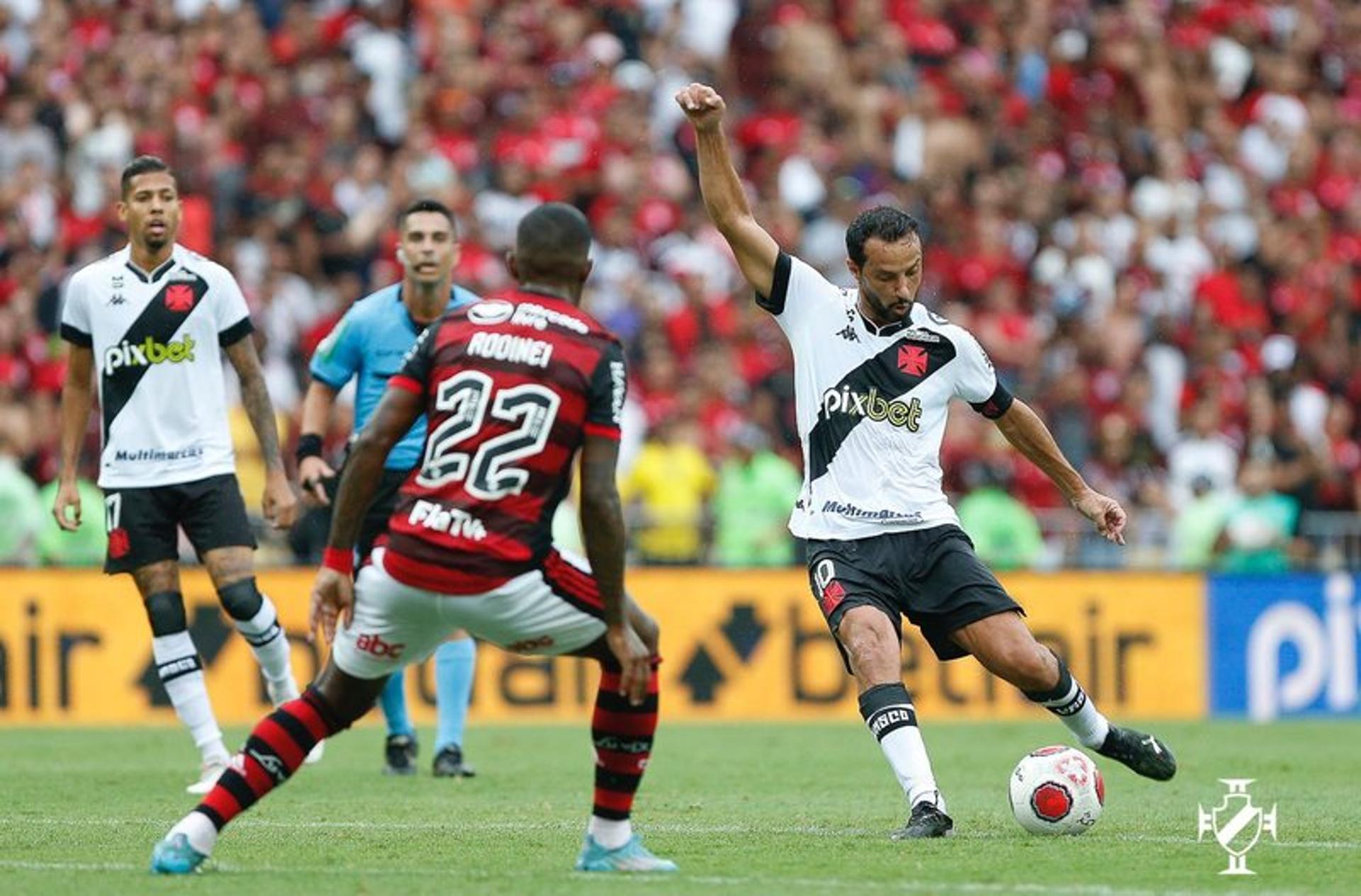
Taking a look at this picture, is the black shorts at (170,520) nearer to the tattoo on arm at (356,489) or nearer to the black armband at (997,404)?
the black armband at (997,404)

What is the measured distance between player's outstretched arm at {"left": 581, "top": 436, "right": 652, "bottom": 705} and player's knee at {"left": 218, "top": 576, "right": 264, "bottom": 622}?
423cm

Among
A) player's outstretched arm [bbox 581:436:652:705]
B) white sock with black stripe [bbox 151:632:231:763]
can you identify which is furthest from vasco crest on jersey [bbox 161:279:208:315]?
player's outstretched arm [bbox 581:436:652:705]

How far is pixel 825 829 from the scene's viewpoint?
33.9 ft

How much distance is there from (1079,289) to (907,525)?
45.5 ft

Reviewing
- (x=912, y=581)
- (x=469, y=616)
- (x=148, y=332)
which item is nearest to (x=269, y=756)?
(x=469, y=616)

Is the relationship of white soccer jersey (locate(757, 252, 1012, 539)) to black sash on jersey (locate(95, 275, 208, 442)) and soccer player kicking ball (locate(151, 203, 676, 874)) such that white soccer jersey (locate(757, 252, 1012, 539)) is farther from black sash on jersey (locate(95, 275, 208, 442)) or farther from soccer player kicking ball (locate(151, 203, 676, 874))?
black sash on jersey (locate(95, 275, 208, 442))


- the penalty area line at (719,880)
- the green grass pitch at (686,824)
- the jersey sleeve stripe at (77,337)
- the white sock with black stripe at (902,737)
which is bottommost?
the green grass pitch at (686,824)

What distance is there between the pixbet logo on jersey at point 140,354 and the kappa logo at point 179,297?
0.17 metres

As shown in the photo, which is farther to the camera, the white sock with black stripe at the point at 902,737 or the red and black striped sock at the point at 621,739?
the white sock with black stripe at the point at 902,737

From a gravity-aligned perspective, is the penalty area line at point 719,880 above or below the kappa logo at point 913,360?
below

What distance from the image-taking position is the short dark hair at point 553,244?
812 cm

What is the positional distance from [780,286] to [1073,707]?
2.14 m

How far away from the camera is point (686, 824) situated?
1064 cm

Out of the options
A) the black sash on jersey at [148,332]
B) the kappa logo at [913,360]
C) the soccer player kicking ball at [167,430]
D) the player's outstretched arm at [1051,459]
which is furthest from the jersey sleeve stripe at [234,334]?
the player's outstretched arm at [1051,459]
